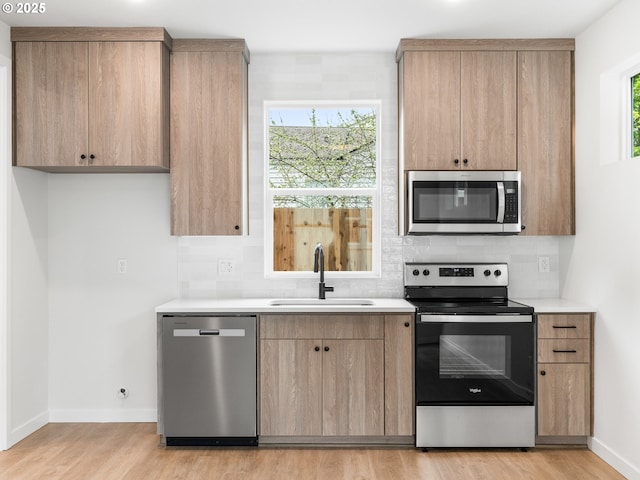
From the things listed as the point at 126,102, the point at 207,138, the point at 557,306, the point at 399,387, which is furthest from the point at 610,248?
the point at 126,102

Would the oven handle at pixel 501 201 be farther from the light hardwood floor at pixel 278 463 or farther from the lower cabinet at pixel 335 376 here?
the light hardwood floor at pixel 278 463

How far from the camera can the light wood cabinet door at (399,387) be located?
123 inches

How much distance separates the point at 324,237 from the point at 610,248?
1841 millimetres

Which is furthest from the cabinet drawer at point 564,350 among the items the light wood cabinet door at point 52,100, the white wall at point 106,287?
the light wood cabinet door at point 52,100

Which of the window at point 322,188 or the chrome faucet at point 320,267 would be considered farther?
the window at point 322,188

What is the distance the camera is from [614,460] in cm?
287

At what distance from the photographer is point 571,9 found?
2.96 meters

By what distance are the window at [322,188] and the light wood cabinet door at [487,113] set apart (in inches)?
27.0

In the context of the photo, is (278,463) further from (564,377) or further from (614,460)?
(614,460)

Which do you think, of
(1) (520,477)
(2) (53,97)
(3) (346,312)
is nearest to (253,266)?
(3) (346,312)

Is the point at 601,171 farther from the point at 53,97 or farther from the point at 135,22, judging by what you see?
the point at 53,97

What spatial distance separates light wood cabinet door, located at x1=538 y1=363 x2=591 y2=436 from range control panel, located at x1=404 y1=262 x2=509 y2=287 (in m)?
0.70

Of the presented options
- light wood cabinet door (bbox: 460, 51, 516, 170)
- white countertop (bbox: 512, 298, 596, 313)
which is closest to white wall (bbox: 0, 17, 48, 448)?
light wood cabinet door (bbox: 460, 51, 516, 170)

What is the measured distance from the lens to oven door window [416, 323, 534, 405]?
3.07 m
